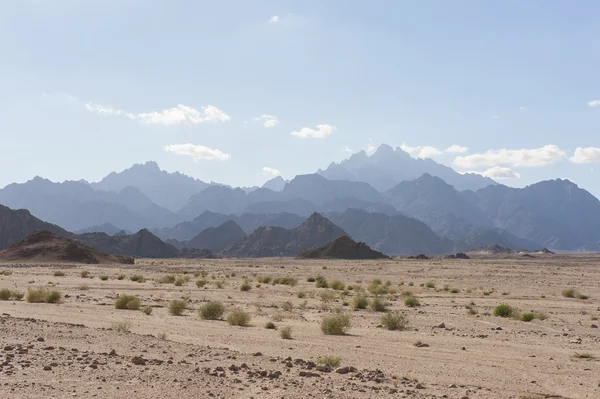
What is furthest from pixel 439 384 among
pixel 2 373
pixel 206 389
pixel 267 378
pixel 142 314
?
pixel 142 314

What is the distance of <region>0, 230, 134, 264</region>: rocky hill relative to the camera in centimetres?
8156

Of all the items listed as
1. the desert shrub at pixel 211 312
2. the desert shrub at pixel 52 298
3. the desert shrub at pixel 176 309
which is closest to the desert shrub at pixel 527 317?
the desert shrub at pixel 211 312

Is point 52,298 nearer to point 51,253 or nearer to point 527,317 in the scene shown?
point 527,317

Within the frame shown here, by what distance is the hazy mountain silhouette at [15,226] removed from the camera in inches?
5276

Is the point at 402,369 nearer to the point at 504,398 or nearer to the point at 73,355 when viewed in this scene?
the point at 504,398

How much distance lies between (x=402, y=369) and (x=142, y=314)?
1262 cm

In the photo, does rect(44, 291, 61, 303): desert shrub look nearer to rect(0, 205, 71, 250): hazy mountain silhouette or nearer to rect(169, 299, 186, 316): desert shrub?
rect(169, 299, 186, 316): desert shrub

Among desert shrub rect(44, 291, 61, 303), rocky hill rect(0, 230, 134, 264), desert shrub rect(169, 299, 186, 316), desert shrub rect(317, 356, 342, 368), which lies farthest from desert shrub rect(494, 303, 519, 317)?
rocky hill rect(0, 230, 134, 264)

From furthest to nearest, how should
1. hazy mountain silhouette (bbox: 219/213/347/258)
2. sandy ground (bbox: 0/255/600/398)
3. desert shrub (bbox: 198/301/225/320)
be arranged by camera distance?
hazy mountain silhouette (bbox: 219/213/347/258), desert shrub (bbox: 198/301/225/320), sandy ground (bbox: 0/255/600/398)

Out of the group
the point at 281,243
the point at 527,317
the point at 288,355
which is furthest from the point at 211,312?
the point at 281,243

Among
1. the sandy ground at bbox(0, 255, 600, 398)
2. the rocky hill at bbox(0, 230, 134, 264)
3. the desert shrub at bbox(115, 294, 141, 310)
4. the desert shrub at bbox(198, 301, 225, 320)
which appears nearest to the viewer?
the sandy ground at bbox(0, 255, 600, 398)

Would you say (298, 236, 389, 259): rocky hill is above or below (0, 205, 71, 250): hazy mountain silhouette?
below

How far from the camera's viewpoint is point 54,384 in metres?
9.77

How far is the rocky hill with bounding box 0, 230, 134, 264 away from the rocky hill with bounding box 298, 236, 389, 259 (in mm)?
52585
